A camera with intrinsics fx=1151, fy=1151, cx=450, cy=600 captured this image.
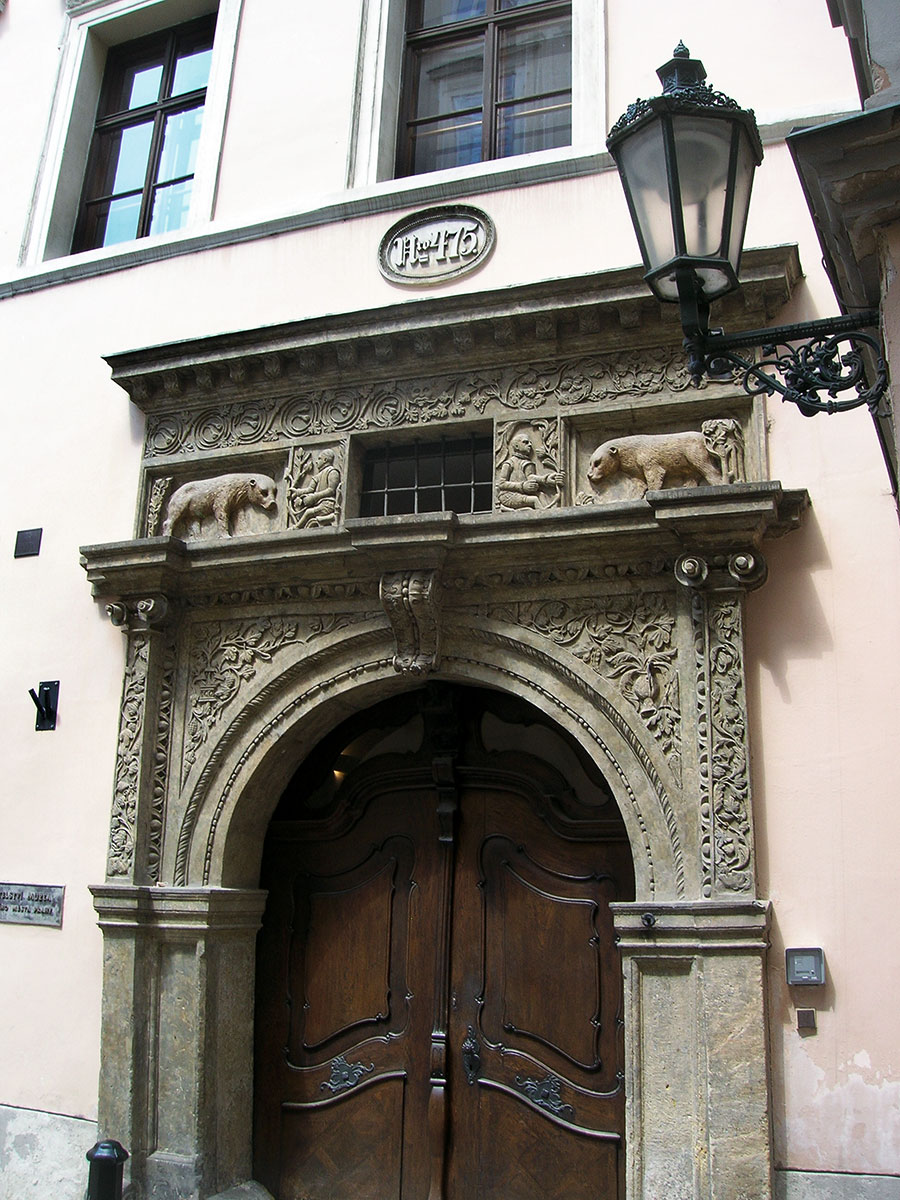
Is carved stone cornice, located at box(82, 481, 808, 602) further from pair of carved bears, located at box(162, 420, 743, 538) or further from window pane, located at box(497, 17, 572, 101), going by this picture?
window pane, located at box(497, 17, 572, 101)

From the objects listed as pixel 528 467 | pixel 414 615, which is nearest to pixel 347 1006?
pixel 414 615

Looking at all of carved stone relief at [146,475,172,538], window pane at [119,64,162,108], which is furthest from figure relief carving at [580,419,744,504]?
window pane at [119,64,162,108]

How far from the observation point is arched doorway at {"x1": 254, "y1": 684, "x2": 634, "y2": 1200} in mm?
5156

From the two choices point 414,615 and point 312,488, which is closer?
point 414,615

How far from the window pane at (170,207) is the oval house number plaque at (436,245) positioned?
5.62ft

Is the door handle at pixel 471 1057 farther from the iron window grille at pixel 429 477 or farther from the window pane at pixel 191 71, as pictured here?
the window pane at pixel 191 71

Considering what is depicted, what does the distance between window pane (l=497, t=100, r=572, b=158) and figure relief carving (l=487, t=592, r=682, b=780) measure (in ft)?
8.83

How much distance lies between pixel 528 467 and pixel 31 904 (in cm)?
335

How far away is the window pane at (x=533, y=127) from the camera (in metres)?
6.28

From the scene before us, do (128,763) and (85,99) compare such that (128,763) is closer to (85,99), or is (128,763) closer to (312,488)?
(312,488)

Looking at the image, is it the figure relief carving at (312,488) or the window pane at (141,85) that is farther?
the window pane at (141,85)

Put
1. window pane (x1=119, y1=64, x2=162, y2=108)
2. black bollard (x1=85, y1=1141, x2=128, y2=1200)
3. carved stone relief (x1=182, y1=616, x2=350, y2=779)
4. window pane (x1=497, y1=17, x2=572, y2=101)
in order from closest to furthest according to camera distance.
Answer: black bollard (x1=85, y1=1141, x2=128, y2=1200) → carved stone relief (x1=182, y1=616, x2=350, y2=779) → window pane (x1=497, y1=17, x2=572, y2=101) → window pane (x1=119, y1=64, x2=162, y2=108)

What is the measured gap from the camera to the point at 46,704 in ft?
20.0

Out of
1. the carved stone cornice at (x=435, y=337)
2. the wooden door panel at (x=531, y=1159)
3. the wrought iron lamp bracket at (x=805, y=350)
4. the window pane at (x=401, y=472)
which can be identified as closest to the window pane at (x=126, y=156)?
the carved stone cornice at (x=435, y=337)
